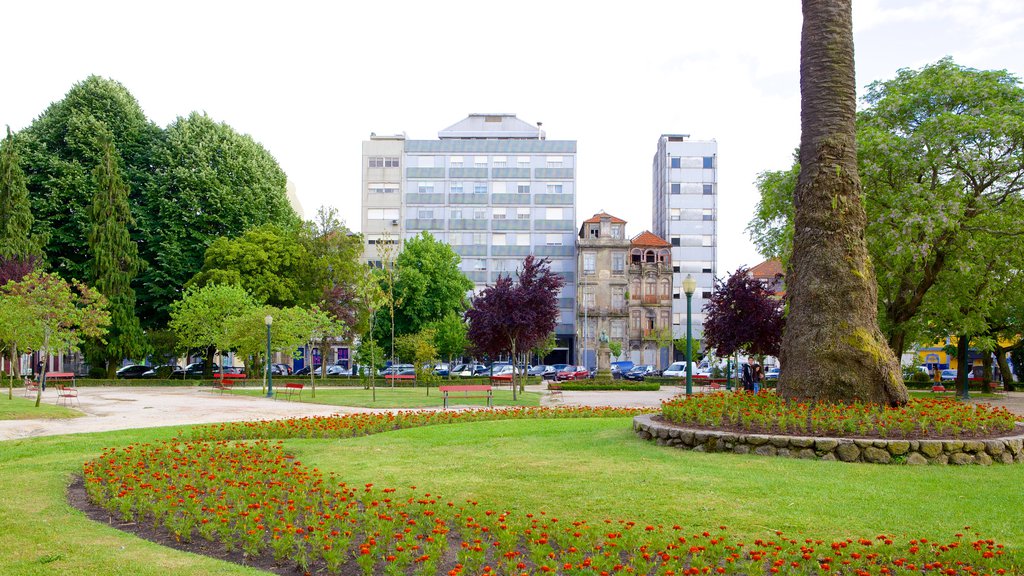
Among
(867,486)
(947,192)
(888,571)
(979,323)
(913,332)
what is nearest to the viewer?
(888,571)

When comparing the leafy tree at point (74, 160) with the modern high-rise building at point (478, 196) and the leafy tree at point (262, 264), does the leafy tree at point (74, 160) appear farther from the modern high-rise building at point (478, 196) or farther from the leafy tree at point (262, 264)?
the modern high-rise building at point (478, 196)

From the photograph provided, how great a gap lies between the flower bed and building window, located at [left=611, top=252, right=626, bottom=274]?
64186mm

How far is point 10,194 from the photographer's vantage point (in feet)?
140

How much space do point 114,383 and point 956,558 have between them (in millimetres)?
46645

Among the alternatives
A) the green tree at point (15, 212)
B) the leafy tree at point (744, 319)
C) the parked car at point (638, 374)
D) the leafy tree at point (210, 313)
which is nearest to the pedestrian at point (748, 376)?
the leafy tree at point (744, 319)

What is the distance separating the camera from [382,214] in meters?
82.6

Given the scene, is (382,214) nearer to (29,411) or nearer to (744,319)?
(744,319)

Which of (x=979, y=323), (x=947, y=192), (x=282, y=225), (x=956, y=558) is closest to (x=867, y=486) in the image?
(x=956, y=558)

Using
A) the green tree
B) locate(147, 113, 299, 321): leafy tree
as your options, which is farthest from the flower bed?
locate(147, 113, 299, 321): leafy tree

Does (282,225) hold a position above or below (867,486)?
above

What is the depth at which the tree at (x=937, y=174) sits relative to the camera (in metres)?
26.0

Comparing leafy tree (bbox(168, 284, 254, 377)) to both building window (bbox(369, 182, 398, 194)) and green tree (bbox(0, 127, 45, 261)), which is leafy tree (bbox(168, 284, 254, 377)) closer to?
green tree (bbox(0, 127, 45, 261))

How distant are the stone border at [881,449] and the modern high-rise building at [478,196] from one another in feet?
229

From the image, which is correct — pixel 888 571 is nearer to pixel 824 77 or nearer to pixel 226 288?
pixel 824 77
